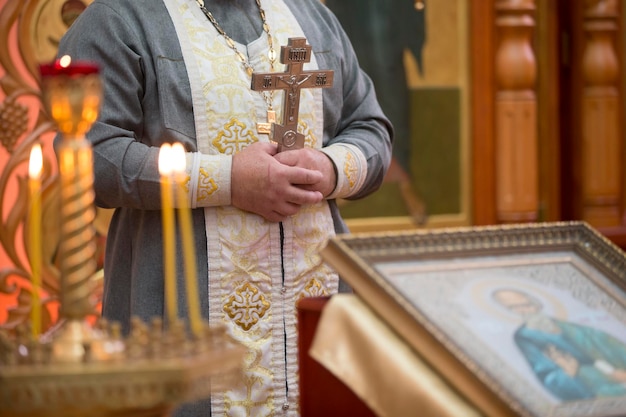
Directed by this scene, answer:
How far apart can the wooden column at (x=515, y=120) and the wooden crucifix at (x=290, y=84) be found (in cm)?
314

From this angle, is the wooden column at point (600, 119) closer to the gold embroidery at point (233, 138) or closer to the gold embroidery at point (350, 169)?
the gold embroidery at point (350, 169)

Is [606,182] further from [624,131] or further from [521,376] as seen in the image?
[521,376]

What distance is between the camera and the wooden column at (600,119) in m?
5.79

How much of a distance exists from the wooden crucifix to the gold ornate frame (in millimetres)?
865

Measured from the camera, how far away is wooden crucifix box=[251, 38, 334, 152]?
2.41 metres

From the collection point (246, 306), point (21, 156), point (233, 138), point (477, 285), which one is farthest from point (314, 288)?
point (21, 156)

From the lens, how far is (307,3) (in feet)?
9.19

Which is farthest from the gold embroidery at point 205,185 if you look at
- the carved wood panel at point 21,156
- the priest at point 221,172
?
the carved wood panel at point 21,156

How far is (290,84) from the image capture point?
244 cm

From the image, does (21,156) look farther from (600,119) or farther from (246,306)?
(600,119)

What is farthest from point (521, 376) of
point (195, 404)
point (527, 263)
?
point (195, 404)

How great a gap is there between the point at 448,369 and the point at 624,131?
479 cm

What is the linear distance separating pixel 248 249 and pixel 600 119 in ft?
12.2

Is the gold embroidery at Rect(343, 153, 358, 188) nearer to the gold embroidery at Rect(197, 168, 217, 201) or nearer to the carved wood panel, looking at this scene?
the gold embroidery at Rect(197, 168, 217, 201)
